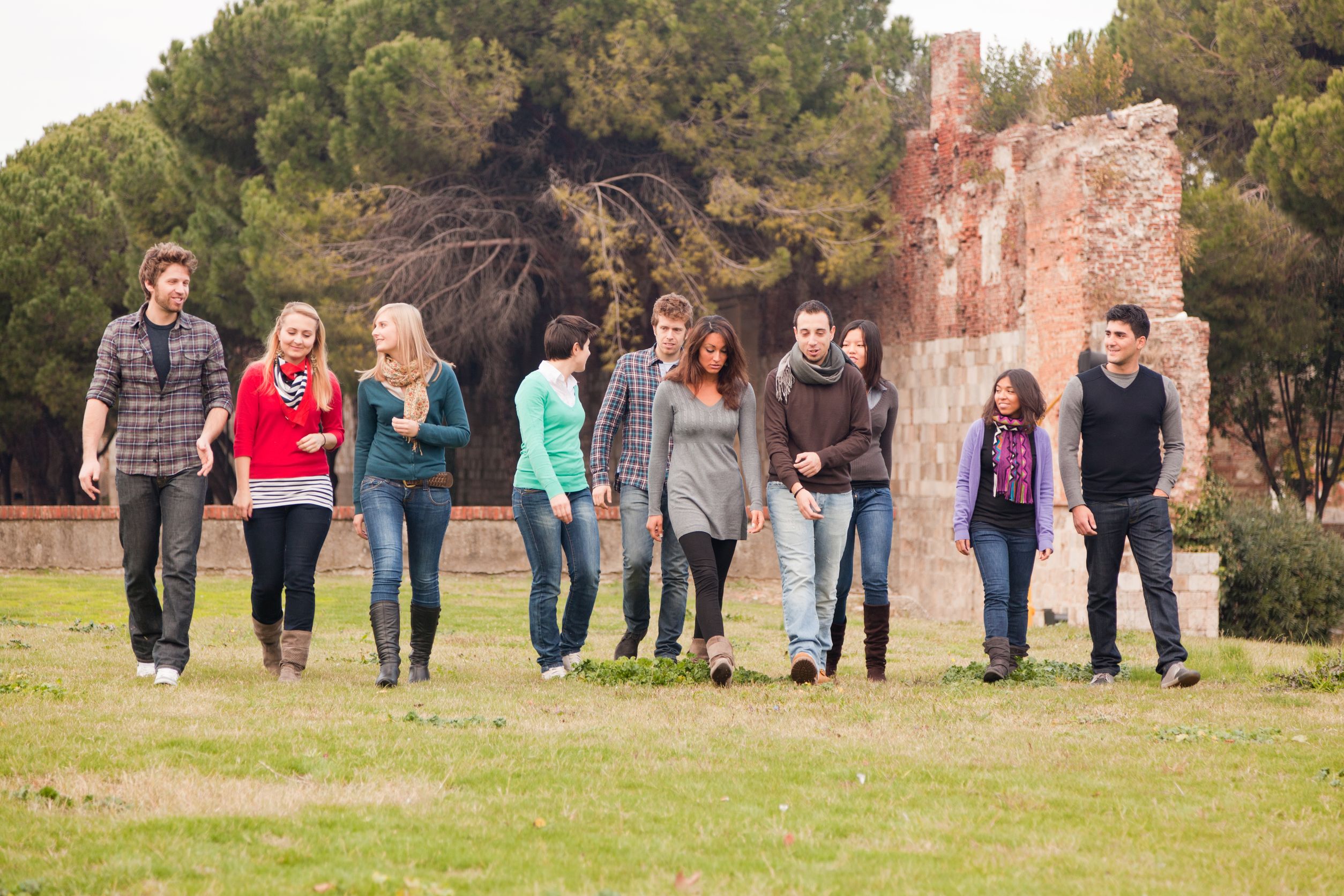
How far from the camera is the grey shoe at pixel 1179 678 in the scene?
7.48 m

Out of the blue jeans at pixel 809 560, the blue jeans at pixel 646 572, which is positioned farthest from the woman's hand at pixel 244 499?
the blue jeans at pixel 809 560

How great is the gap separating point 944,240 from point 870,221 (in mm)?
1575

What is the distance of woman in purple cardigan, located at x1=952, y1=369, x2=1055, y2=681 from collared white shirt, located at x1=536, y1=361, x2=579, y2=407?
221cm

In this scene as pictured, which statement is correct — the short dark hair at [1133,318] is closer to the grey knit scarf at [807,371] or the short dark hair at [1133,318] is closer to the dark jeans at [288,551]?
the grey knit scarf at [807,371]

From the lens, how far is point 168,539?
7.14 m

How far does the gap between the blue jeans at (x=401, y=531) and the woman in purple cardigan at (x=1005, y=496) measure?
287 cm

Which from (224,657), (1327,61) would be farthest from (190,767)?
(1327,61)

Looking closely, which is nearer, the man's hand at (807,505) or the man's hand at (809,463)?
the man's hand at (807,505)

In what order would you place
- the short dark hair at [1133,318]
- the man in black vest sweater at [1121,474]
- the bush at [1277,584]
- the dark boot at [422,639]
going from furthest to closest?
the bush at [1277,584], the short dark hair at [1133,318], the man in black vest sweater at [1121,474], the dark boot at [422,639]

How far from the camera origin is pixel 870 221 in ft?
82.7

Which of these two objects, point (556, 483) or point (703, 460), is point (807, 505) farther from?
point (556, 483)

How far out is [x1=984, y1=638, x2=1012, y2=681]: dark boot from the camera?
7641mm

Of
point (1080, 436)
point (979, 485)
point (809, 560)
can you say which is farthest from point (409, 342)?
point (1080, 436)

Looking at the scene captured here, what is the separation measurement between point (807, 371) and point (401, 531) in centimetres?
227
